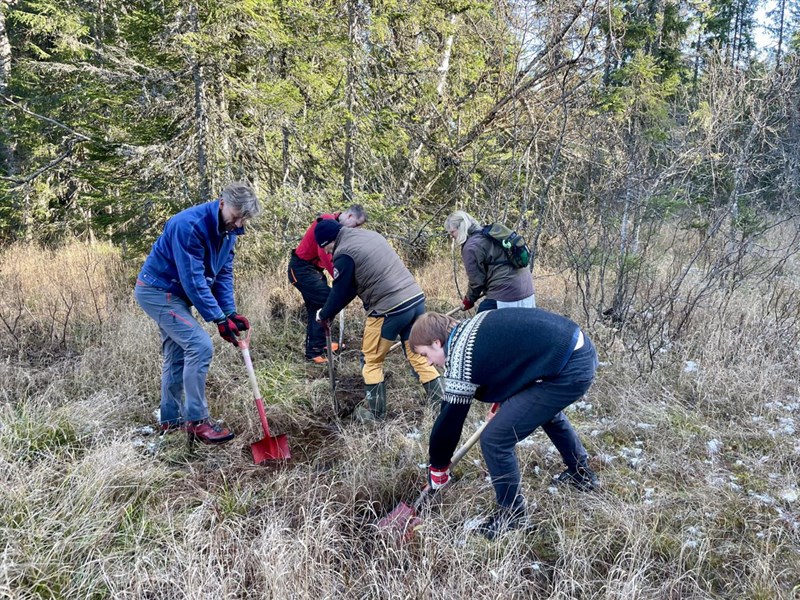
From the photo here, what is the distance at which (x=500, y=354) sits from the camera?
7.89 ft

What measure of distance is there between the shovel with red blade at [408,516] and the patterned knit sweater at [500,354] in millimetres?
264

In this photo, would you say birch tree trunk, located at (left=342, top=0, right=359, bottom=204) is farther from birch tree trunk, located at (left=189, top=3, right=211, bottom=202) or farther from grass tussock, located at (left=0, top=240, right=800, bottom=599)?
grass tussock, located at (left=0, top=240, right=800, bottom=599)

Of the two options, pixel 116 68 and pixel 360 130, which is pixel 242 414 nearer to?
pixel 360 130

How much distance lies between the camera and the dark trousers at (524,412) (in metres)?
2.53

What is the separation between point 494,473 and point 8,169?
13005 millimetres

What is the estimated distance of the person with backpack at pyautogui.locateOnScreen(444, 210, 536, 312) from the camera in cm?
430

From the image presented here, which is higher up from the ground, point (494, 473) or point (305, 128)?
point (305, 128)

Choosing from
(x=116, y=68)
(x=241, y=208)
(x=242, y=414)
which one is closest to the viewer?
(x=241, y=208)

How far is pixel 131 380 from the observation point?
4.40 metres

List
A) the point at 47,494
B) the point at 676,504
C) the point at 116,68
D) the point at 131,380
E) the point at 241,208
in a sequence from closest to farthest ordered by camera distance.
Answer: the point at 47,494 → the point at 676,504 → the point at 241,208 → the point at 131,380 → the point at 116,68

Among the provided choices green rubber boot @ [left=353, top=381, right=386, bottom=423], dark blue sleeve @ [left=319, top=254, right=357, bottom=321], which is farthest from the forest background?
Result: dark blue sleeve @ [left=319, top=254, right=357, bottom=321]

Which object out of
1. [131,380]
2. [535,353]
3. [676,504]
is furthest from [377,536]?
[131,380]

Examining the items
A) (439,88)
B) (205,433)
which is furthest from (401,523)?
(439,88)

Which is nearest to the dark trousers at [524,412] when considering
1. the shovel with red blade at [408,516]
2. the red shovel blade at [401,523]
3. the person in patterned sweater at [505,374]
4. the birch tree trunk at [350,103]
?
the person in patterned sweater at [505,374]
